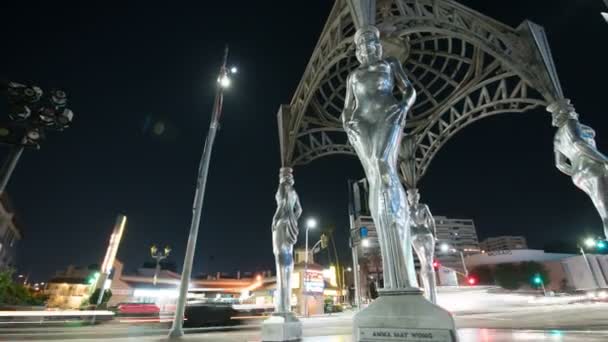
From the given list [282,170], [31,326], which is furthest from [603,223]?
[31,326]

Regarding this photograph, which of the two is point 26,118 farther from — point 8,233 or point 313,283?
point 8,233

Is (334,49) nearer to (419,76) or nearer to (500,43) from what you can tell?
(500,43)

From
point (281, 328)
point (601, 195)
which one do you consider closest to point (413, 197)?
point (601, 195)

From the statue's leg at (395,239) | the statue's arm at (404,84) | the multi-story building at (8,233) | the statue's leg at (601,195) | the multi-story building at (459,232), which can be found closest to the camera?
the statue's leg at (395,239)

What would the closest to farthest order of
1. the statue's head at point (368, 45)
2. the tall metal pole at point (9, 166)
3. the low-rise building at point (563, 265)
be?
the statue's head at point (368, 45) < the tall metal pole at point (9, 166) < the low-rise building at point (563, 265)

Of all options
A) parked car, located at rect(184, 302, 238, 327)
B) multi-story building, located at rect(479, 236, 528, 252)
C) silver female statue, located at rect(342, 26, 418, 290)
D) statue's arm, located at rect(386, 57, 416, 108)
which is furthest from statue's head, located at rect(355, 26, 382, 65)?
multi-story building, located at rect(479, 236, 528, 252)

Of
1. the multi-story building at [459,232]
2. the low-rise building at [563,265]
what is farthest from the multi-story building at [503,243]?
the low-rise building at [563,265]

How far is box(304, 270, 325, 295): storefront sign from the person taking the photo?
2570 centimetres

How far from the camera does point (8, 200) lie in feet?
165

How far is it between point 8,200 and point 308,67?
68.4m

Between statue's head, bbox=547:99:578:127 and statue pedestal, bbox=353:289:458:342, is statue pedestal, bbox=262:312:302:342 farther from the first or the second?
statue's head, bbox=547:99:578:127

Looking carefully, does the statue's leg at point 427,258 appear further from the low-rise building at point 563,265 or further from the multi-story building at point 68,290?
the low-rise building at point 563,265

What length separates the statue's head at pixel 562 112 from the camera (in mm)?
4375

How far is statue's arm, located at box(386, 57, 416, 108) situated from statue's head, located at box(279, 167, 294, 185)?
3.01 metres
